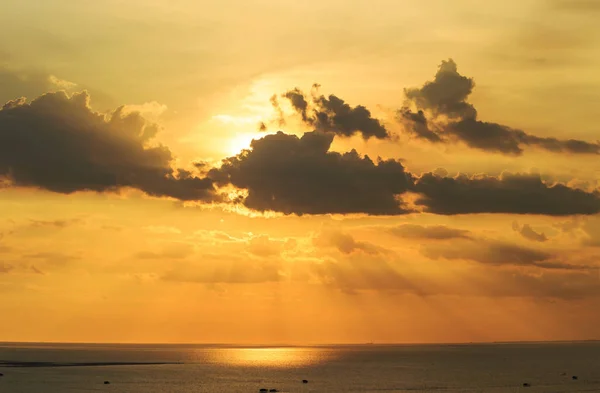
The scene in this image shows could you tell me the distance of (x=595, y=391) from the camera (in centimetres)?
19900

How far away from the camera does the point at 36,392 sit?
19975cm

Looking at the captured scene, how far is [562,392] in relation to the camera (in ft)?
655

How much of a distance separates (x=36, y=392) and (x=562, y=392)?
130 metres

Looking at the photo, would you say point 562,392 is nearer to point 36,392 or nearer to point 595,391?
point 595,391

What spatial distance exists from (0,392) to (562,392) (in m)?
137

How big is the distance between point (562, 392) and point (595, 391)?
7968 mm

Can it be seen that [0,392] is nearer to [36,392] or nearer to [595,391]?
[36,392]

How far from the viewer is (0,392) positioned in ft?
646

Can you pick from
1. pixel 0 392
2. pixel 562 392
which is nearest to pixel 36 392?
pixel 0 392

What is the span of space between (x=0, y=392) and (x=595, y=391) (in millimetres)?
145341

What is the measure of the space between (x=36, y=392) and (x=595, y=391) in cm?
13756

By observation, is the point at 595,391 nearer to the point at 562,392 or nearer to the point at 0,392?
the point at 562,392

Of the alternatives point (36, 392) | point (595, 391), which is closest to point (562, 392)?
point (595, 391)
